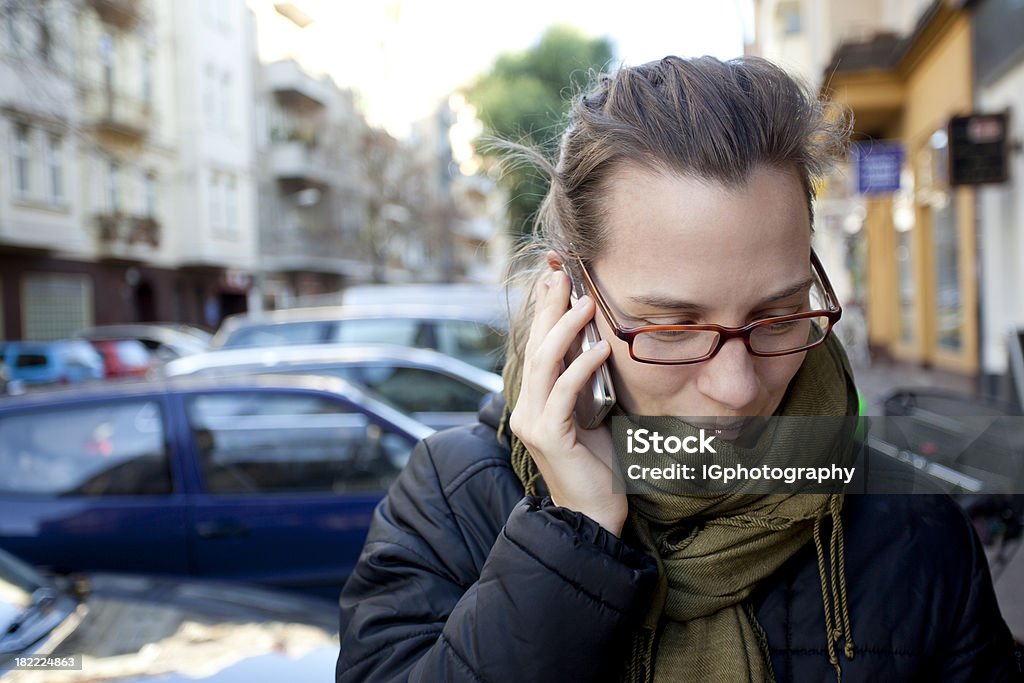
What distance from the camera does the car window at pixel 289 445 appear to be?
4211 millimetres

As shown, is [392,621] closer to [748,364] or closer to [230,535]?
[748,364]

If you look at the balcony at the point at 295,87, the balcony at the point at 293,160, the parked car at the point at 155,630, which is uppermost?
the balcony at the point at 295,87

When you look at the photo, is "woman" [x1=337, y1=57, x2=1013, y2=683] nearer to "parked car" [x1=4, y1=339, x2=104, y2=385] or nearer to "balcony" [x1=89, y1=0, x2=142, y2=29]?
"balcony" [x1=89, y1=0, x2=142, y2=29]

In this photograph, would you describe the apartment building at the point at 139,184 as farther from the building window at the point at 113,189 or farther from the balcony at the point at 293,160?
the balcony at the point at 293,160

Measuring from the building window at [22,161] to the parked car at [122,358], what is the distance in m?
6.90

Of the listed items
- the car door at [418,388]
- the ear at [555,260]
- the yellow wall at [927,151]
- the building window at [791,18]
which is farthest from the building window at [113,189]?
the ear at [555,260]

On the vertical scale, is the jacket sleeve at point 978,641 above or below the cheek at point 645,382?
below

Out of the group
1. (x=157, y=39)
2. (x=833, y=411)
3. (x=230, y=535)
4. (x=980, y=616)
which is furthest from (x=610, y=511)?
(x=157, y=39)

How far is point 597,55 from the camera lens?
32.8m

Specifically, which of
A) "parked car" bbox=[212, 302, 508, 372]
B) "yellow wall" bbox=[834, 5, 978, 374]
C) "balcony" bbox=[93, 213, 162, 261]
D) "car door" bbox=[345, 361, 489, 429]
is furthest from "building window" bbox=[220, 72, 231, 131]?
"car door" bbox=[345, 361, 489, 429]

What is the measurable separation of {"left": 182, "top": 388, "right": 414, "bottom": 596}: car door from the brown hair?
2.88 metres

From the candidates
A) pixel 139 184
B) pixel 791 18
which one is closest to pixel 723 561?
pixel 791 18

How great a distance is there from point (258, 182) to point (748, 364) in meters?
35.5

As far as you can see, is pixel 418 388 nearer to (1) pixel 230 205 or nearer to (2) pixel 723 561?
(2) pixel 723 561
